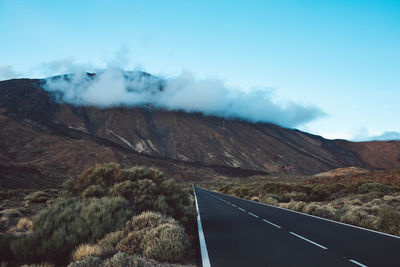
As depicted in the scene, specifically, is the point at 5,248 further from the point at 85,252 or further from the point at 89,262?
the point at 89,262

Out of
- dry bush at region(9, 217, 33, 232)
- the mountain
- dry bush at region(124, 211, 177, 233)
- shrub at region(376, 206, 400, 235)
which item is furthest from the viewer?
the mountain

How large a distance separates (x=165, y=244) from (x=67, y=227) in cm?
259

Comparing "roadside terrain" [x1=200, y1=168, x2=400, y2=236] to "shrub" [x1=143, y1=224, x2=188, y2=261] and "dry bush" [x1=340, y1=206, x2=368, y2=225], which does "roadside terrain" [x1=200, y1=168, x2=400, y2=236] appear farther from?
"shrub" [x1=143, y1=224, x2=188, y2=261]

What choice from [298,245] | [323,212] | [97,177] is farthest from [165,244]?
[323,212]

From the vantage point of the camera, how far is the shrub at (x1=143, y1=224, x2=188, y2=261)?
6.79 metres

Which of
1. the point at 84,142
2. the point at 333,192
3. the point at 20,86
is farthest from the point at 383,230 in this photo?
the point at 20,86

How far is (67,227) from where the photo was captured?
7777 millimetres

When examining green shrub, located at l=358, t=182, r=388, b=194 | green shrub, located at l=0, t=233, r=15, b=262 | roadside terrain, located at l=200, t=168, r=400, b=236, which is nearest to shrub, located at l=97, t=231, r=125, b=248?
green shrub, located at l=0, t=233, r=15, b=262

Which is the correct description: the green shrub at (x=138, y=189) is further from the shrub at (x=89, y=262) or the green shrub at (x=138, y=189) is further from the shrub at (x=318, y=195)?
the shrub at (x=318, y=195)

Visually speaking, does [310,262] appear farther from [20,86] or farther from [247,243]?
[20,86]

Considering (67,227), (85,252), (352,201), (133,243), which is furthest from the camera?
(352,201)

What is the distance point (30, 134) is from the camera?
357 ft

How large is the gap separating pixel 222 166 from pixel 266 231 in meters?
145

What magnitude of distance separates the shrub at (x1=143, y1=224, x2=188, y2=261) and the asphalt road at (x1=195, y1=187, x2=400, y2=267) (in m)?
0.75
